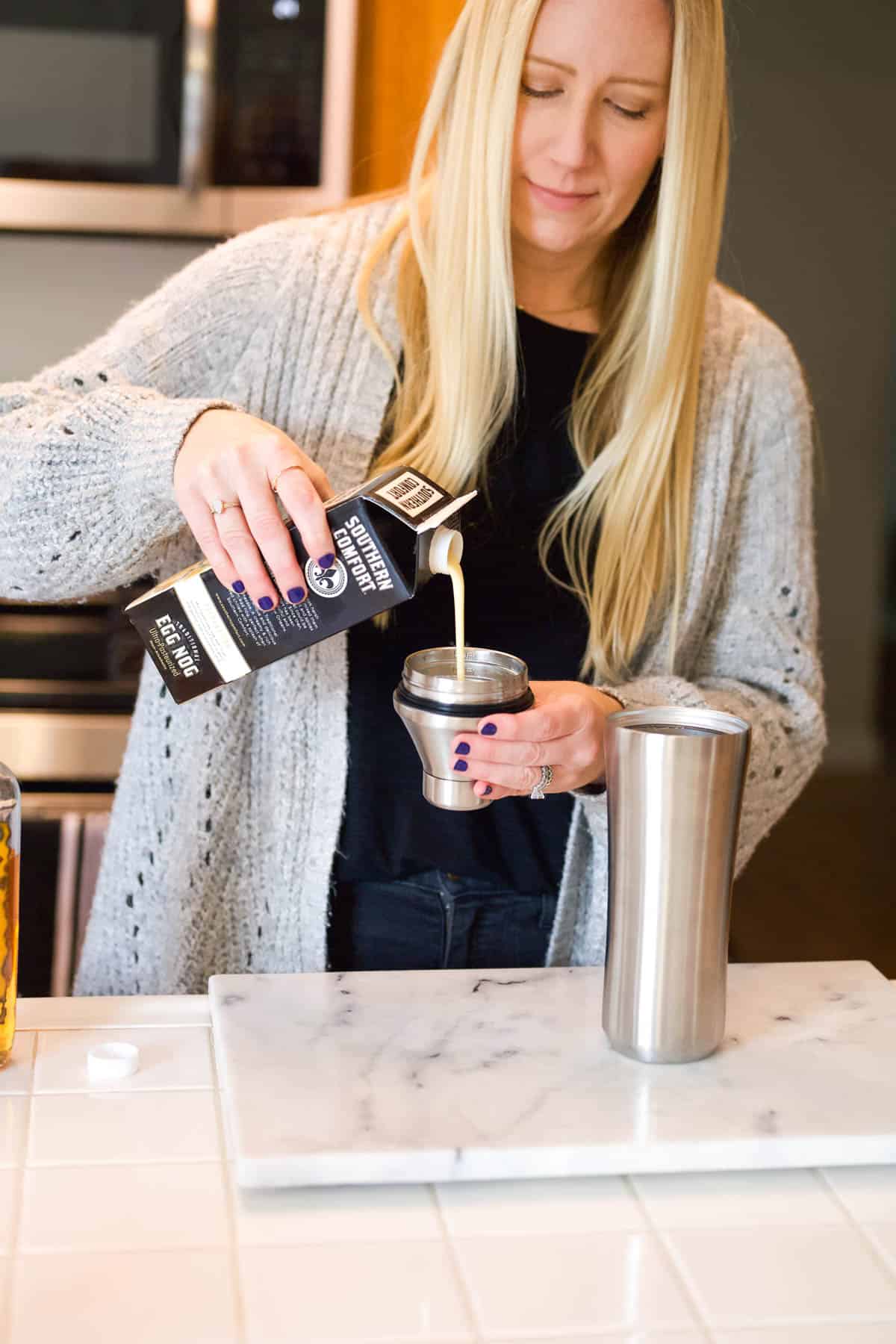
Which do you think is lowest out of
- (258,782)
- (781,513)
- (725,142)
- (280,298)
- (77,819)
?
(77,819)

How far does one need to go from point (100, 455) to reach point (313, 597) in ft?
0.95

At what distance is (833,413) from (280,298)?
3.48 metres

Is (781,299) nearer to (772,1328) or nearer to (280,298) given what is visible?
(280,298)

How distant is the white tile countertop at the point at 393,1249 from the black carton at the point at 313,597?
31 cm

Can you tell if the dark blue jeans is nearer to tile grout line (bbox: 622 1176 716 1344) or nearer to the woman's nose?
tile grout line (bbox: 622 1176 716 1344)

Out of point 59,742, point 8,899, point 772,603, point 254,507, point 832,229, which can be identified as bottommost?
point 59,742

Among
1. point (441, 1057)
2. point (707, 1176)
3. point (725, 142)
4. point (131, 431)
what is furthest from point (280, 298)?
point (707, 1176)

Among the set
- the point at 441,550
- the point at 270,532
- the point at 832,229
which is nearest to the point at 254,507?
the point at 270,532

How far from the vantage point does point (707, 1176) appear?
0.87m

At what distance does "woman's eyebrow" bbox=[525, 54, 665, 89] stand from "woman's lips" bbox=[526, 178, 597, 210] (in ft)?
0.33

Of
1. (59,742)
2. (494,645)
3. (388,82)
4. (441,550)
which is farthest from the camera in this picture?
(388,82)

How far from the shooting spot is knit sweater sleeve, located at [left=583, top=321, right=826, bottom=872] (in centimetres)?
138

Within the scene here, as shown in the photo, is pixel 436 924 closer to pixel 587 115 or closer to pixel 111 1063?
pixel 111 1063

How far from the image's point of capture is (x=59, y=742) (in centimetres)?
203
